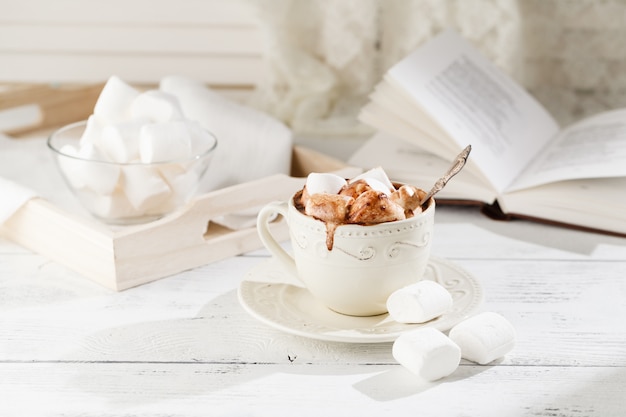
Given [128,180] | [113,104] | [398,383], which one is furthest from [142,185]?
[398,383]

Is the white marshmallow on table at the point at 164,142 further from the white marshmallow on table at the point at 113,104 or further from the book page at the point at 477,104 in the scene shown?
the book page at the point at 477,104

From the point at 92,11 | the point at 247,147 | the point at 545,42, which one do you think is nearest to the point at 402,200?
the point at 247,147

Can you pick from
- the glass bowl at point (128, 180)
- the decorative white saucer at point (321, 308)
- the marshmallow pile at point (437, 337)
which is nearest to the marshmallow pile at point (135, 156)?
the glass bowl at point (128, 180)

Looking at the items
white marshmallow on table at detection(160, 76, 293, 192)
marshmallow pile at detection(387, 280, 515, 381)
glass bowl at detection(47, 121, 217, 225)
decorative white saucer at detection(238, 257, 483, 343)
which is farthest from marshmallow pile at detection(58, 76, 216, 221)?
marshmallow pile at detection(387, 280, 515, 381)

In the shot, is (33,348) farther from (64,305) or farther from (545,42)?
(545,42)

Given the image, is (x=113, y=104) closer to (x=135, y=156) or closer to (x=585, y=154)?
(x=135, y=156)
